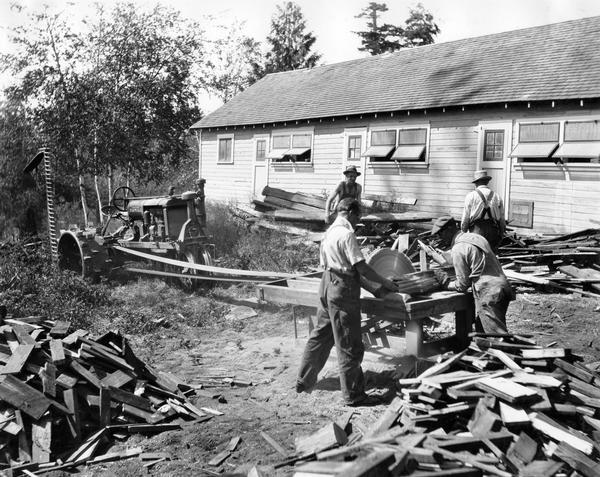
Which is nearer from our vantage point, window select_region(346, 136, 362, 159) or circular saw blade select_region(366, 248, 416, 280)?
circular saw blade select_region(366, 248, 416, 280)

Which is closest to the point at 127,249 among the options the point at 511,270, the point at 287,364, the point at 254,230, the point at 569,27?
the point at 254,230

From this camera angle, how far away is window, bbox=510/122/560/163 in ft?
49.2

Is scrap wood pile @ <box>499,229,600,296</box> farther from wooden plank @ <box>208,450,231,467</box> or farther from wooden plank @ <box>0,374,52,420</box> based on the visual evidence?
wooden plank @ <box>0,374,52,420</box>

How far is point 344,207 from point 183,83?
56.4 ft

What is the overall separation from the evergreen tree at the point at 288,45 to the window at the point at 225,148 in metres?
22.7

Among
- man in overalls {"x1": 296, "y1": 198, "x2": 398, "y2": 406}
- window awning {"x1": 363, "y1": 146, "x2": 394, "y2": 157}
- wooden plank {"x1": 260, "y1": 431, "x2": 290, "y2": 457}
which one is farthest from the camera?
window awning {"x1": 363, "y1": 146, "x2": 394, "y2": 157}

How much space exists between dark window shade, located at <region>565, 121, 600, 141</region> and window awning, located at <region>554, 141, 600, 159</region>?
12cm

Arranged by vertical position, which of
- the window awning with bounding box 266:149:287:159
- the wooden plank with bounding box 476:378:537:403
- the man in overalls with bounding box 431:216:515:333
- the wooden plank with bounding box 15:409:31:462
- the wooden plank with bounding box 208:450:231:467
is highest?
the window awning with bounding box 266:149:287:159

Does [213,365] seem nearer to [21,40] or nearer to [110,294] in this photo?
[110,294]

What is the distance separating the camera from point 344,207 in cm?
657

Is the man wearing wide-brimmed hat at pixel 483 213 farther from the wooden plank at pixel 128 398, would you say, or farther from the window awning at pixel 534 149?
the window awning at pixel 534 149

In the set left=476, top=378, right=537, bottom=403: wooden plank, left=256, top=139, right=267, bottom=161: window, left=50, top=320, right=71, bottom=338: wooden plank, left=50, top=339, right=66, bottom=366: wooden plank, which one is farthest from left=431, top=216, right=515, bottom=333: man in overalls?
left=256, top=139, right=267, bottom=161: window

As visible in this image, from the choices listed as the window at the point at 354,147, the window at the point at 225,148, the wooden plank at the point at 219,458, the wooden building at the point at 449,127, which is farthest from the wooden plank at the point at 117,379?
the window at the point at 225,148

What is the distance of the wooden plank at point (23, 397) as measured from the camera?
6176 millimetres
